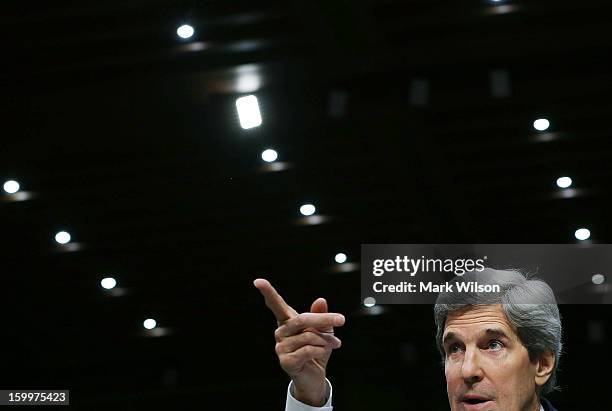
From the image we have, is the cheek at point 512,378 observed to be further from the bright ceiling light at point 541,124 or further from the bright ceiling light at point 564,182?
the bright ceiling light at point 564,182

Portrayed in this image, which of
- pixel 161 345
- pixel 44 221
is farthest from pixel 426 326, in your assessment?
pixel 44 221

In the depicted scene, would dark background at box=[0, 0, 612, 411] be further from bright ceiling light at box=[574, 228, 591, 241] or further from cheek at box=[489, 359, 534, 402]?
cheek at box=[489, 359, 534, 402]

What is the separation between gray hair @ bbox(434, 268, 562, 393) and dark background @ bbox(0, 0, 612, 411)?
2981 mm

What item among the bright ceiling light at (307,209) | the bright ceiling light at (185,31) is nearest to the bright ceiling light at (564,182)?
the bright ceiling light at (307,209)

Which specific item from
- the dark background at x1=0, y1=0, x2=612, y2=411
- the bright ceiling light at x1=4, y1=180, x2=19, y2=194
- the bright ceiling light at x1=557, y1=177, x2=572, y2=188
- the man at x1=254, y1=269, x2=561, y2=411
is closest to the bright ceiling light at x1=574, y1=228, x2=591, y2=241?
the dark background at x1=0, y1=0, x2=612, y2=411

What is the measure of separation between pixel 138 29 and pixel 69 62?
1.50ft

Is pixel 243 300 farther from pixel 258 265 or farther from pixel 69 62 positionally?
pixel 69 62

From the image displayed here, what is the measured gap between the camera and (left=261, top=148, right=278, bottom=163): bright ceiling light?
6714 mm

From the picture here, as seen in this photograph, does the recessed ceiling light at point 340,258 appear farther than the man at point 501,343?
Yes

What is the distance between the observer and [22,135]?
6270mm

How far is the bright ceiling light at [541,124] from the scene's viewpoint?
21.1 ft

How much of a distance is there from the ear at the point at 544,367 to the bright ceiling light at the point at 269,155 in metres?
4.26

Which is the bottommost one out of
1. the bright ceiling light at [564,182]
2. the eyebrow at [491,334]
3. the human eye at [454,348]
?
the human eye at [454,348]

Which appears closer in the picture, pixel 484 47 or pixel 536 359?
pixel 536 359
